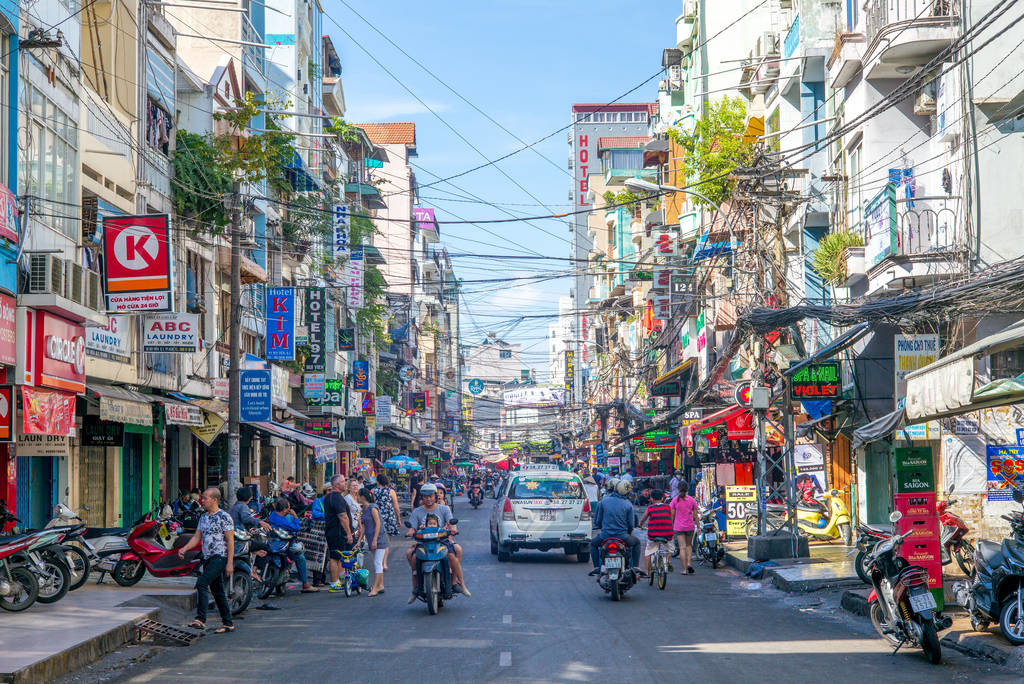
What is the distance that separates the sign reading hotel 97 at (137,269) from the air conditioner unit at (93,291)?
181 cm

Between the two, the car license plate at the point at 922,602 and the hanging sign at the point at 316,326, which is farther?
the hanging sign at the point at 316,326

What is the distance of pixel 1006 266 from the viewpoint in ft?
55.7

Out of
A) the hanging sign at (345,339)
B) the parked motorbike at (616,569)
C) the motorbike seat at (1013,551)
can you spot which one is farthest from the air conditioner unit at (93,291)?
the hanging sign at (345,339)

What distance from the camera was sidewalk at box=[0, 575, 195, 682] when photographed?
11000 millimetres

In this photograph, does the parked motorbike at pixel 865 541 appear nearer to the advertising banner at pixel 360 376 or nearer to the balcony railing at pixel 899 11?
the balcony railing at pixel 899 11

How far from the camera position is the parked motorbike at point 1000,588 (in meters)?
11.9

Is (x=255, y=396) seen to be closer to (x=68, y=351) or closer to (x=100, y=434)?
(x=100, y=434)

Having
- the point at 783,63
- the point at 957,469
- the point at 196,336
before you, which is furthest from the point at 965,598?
the point at 783,63

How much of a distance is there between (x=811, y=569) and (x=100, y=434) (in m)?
14.1

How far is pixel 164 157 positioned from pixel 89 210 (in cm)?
563

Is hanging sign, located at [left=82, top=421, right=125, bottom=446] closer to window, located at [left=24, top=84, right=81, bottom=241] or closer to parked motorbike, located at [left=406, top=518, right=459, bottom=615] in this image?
window, located at [left=24, top=84, right=81, bottom=241]

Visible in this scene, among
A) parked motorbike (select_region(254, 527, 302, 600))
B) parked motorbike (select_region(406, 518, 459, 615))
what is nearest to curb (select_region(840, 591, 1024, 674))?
parked motorbike (select_region(406, 518, 459, 615))

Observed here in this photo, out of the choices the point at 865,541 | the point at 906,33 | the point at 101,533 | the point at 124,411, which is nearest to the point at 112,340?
the point at 124,411

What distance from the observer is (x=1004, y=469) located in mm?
18859
